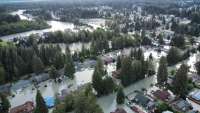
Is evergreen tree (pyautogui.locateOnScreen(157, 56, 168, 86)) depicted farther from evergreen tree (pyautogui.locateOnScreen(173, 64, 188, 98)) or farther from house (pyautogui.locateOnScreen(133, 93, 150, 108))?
house (pyautogui.locateOnScreen(133, 93, 150, 108))

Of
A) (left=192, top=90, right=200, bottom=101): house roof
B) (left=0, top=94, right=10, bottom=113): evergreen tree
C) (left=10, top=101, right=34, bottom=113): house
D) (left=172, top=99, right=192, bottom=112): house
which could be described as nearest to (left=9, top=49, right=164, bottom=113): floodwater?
(left=10, top=101, right=34, bottom=113): house

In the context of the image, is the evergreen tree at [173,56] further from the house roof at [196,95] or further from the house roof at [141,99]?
the house roof at [141,99]

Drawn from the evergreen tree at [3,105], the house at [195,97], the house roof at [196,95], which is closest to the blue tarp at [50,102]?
the evergreen tree at [3,105]

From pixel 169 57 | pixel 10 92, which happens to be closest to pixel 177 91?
pixel 169 57

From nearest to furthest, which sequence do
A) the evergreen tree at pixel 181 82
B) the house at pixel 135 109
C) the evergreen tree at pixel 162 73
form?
the house at pixel 135 109
the evergreen tree at pixel 181 82
the evergreen tree at pixel 162 73

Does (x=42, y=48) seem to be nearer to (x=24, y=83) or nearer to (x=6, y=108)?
(x=24, y=83)

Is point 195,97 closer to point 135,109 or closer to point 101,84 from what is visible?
point 135,109
